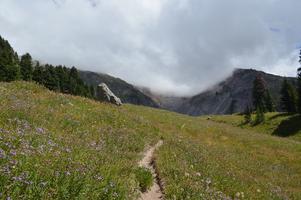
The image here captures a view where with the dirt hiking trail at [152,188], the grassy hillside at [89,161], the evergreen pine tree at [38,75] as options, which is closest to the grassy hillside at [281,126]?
the grassy hillside at [89,161]

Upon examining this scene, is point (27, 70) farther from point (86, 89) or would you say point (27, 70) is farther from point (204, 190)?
point (204, 190)

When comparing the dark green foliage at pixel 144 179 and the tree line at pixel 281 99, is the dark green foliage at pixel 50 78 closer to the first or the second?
the tree line at pixel 281 99

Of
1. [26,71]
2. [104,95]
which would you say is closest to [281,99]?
[104,95]

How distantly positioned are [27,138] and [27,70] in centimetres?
9408

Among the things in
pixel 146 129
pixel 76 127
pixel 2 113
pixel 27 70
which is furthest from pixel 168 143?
pixel 27 70

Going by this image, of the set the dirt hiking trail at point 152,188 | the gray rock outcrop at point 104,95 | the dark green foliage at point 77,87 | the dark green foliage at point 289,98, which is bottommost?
the dirt hiking trail at point 152,188

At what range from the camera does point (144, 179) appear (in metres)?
11.0

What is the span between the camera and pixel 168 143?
19.2 metres

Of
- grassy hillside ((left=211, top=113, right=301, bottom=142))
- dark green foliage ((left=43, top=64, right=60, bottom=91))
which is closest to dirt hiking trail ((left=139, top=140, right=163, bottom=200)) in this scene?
grassy hillside ((left=211, top=113, right=301, bottom=142))

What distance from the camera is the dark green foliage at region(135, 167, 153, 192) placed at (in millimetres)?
11008

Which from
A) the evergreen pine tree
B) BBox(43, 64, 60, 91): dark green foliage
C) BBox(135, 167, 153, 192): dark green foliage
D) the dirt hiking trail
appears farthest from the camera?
the evergreen pine tree

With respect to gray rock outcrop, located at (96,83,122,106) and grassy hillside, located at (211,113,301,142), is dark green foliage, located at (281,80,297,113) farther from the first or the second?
gray rock outcrop, located at (96,83,122,106)

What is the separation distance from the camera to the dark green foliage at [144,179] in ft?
36.1

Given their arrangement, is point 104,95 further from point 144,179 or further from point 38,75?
point 38,75
